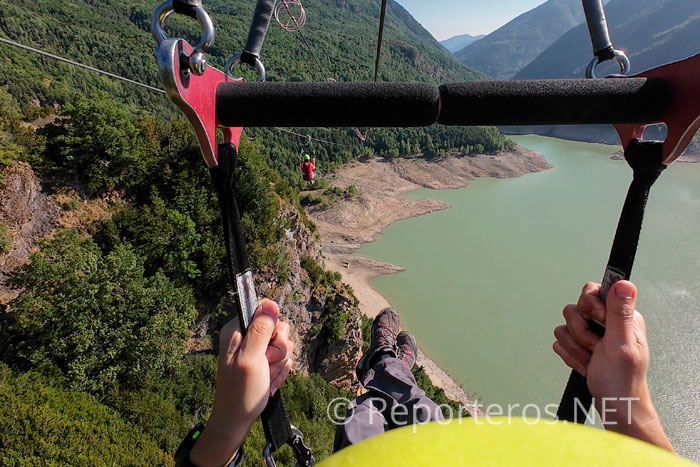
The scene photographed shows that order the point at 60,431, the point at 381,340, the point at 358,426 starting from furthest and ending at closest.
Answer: the point at 60,431 → the point at 381,340 → the point at 358,426

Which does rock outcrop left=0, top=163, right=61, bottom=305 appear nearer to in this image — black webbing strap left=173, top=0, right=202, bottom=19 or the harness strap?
the harness strap

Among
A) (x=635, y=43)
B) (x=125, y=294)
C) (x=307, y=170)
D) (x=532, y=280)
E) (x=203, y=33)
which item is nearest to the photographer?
(x=203, y=33)

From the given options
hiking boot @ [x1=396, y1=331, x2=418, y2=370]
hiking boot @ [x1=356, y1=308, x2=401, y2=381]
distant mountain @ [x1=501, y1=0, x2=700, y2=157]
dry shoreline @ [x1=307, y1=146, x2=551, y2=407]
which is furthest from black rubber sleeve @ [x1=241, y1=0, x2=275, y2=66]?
distant mountain @ [x1=501, y1=0, x2=700, y2=157]

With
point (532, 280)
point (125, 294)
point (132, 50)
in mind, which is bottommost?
point (125, 294)

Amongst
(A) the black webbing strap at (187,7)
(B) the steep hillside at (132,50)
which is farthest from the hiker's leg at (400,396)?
(B) the steep hillside at (132,50)

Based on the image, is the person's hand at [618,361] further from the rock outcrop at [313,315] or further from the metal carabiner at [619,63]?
the rock outcrop at [313,315]

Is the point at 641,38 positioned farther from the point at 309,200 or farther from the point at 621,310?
the point at 621,310

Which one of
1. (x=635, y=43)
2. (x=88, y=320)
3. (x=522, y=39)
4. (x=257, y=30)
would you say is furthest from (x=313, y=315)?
(x=522, y=39)
